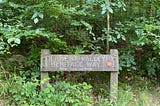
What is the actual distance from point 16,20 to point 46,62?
24.3 inches

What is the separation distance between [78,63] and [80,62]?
0.09 ft

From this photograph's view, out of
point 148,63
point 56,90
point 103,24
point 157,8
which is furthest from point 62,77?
point 157,8

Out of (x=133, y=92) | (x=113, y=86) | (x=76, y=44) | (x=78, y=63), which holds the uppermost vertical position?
(x=76, y=44)

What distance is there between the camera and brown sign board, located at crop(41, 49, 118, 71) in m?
3.56

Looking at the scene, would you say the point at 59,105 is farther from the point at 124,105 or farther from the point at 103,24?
the point at 103,24

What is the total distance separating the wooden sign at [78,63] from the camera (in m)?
3.55

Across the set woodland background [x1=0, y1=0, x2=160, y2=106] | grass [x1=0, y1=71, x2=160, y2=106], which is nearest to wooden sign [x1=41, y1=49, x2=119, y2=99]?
woodland background [x1=0, y1=0, x2=160, y2=106]

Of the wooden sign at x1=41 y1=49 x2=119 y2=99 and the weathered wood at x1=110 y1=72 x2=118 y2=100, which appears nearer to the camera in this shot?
the wooden sign at x1=41 y1=49 x2=119 y2=99

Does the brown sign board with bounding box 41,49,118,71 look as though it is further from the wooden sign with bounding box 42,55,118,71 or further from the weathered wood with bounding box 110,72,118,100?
the weathered wood with bounding box 110,72,118,100

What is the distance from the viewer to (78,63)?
3.60 meters

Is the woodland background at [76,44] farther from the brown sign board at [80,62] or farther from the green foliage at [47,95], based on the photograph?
the brown sign board at [80,62]

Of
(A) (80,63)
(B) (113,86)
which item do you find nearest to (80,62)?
(A) (80,63)

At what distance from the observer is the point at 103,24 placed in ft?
13.3

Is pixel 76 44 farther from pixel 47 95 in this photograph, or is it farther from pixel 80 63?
pixel 47 95
